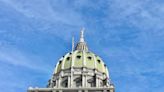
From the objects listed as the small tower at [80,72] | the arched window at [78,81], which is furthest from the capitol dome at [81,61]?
the arched window at [78,81]

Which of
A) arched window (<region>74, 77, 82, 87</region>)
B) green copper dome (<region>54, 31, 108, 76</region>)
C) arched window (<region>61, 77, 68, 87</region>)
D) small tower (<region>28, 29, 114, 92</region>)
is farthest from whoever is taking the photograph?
green copper dome (<region>54, 31, 108, 76</region>)

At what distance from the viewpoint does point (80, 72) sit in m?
135

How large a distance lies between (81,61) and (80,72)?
14.8ft

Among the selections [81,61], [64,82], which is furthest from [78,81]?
[81,61]

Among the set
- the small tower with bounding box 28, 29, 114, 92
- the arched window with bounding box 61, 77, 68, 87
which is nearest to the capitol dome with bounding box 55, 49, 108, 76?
the small tower with bounding box 28, 29, 114, 92

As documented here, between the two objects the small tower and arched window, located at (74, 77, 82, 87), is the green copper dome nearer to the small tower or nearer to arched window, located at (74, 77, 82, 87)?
the small tower

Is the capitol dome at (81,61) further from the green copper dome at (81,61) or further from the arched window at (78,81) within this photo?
the arched window at (78,81)

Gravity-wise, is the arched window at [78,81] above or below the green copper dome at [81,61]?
below

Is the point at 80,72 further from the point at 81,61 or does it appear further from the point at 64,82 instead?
the point at 64,82

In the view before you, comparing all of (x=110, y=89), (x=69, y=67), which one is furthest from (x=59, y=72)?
(x=110, y=89)

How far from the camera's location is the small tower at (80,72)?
433 ft

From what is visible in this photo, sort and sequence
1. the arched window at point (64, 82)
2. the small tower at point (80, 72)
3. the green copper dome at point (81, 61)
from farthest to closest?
the green copper dome at point (81, 61)
the arched window at point (64, 82)
the small tower at point (80, 72)

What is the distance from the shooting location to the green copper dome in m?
137

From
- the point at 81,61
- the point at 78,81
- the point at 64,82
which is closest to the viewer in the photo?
the point at 78,81
